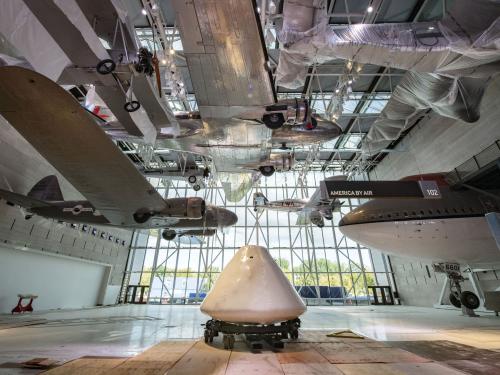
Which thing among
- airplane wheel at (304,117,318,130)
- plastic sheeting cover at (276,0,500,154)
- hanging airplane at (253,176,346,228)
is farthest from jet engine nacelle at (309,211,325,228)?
plastic sheeting cover at (276,0,500,154)

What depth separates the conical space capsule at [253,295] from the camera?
8.37 feet

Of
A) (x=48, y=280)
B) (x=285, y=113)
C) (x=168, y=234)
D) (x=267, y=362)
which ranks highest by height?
(x=285, y=113)

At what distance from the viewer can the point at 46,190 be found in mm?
9094

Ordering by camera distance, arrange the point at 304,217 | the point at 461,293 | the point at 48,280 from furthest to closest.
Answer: the point at 304,217, the point at 48,280, the point at 461,293

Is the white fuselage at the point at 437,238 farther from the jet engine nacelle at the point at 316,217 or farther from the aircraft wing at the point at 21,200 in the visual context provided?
the aircraft wing at the point at 21,200

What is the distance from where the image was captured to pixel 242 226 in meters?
18.0

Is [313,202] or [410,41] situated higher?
[410,41]

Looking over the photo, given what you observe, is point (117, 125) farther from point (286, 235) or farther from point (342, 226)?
point (286, 235)

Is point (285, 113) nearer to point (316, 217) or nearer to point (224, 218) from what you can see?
point (224, 218)

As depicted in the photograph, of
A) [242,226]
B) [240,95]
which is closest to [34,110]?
[240,95]

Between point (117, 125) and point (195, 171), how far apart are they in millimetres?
4831

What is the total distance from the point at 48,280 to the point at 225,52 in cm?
1223

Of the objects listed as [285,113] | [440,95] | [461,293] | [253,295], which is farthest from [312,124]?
[461,293]

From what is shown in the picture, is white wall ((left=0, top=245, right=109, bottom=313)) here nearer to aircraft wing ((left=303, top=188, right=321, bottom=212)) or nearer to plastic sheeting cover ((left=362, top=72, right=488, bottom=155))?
aircraft wing ((left=303, top=188, right=321, bottom=212))
